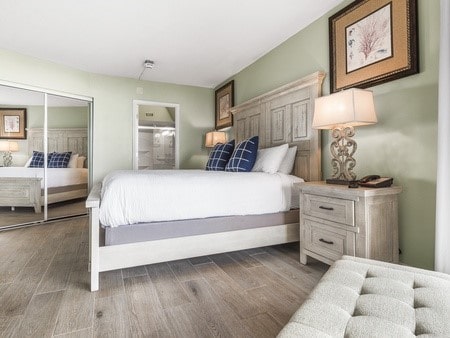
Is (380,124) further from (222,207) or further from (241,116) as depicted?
(241,116)

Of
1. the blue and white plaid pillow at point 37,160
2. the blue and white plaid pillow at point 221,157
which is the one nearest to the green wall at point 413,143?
the blue and white plaid pillow at point 221,157

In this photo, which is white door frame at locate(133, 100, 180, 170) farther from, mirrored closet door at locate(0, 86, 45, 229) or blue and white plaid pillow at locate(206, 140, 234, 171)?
blue and white plaid pillow at locate(206, 140, 234, 171)

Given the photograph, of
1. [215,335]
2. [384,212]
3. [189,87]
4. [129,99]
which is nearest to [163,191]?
[215,335]

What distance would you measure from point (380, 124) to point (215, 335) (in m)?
1.93

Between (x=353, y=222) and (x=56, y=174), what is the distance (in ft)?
13.9

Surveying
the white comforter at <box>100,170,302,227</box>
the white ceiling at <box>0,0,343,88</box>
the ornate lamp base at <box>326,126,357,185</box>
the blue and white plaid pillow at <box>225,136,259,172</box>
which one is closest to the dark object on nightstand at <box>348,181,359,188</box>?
the ornate lamp base at <box>326,126,357,185</box>

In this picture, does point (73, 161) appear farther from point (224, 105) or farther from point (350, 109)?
point (350, 109)

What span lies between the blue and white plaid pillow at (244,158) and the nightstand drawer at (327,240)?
92cm

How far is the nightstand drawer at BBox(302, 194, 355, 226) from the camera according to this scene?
1703mm

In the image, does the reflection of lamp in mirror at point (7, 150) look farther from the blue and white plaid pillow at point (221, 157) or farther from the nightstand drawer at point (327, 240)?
the nightstand drawer at point (327, 240)

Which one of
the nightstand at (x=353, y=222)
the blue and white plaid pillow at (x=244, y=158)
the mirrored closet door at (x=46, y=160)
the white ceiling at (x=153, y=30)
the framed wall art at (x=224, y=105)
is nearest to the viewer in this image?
the nightstand at (x=353, y=222)

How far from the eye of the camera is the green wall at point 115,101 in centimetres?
369

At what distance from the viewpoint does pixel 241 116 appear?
4.01m

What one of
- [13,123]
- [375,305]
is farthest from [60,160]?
[375,305]
